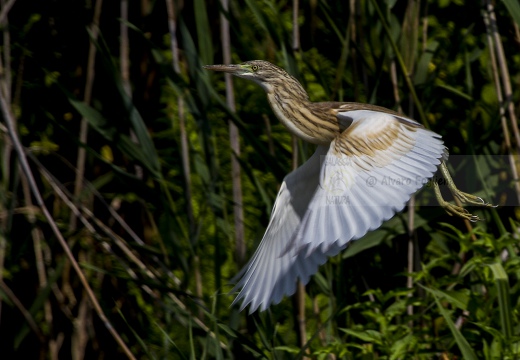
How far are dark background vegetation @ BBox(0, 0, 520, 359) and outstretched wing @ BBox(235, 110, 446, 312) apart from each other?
0.13m

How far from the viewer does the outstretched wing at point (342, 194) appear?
6.73 feet

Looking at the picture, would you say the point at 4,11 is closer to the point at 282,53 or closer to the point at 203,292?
the point at 282,53

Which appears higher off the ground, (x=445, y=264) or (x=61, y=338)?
(x=445, y=264)

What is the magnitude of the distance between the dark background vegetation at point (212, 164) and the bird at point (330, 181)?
0.10 m

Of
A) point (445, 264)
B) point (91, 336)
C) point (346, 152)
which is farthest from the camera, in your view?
point (91, 336)

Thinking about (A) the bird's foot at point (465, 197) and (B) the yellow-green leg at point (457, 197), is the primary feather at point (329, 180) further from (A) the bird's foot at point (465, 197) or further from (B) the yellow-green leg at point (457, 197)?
(A) the bird's foot at point (465, 197)

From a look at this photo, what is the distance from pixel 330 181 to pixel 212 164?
30.1 inches

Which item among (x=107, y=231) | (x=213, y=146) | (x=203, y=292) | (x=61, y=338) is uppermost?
(x=213, y=146)

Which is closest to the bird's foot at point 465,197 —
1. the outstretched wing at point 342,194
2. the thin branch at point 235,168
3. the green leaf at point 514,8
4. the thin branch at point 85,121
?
the outstretched wing at point 342,194

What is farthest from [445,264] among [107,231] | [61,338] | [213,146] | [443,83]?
[61,338]

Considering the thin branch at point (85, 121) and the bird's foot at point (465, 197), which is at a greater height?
the thin branch at point (85, 121)

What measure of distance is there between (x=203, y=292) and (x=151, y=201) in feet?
1.06

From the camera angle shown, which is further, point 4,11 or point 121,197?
point 121,197

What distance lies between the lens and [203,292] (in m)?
3.01
